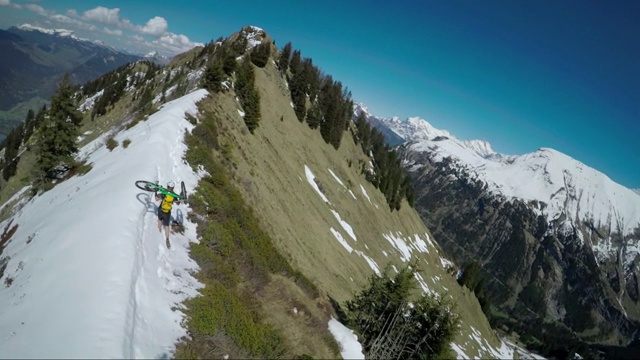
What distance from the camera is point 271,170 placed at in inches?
1715

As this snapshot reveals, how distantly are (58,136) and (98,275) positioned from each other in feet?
95.7

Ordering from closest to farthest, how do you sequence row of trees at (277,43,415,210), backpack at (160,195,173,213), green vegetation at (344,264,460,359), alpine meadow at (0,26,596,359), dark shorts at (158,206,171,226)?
alpine meadow at (0,26,596,359) → backpack at (160,195,173,213) → dark shorts at (158,206,171,226) → green vegetation at (344,264,460,359) → row of trees at (277,43,415,210)

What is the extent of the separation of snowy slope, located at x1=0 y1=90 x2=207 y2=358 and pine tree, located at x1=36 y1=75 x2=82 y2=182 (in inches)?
363

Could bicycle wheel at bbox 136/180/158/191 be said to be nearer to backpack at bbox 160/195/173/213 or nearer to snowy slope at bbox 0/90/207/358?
snowy slope at bbox 0/90/207/358

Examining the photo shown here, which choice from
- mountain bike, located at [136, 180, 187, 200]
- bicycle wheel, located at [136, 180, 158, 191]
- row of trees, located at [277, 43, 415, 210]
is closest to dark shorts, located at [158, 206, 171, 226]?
mountain bike, located at [136, 180, 187, 200]

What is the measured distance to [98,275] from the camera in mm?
12766

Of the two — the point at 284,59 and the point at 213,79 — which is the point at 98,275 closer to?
the point at 213,79

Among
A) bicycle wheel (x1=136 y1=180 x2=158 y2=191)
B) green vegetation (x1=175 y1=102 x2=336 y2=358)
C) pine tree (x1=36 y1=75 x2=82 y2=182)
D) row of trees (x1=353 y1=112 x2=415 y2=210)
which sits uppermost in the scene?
row of trees (x1=353 y1=112 x2=415 y2=210)

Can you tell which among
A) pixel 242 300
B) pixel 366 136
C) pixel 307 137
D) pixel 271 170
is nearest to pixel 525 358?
pixel 366 136

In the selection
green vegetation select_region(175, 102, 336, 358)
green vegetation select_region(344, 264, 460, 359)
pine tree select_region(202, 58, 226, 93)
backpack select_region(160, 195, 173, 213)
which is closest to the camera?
green vegetation select_region(175, 102, 336, 358)

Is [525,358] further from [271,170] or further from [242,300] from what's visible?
[242,300]

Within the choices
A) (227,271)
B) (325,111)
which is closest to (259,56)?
(325,111)

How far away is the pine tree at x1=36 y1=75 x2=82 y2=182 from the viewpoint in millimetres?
30344

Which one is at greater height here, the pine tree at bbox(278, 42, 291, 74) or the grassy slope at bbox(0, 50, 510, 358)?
the pine tree at bbox(278, 42, 291, 74)
